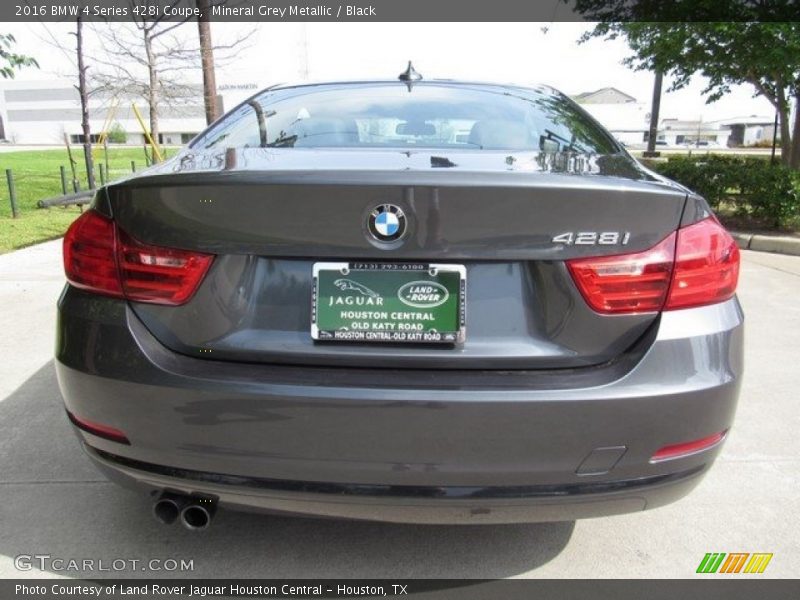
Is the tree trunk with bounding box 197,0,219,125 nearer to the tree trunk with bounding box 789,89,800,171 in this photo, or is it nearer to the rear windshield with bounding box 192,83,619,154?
the tree trunk with bounding box 789,89,800,171

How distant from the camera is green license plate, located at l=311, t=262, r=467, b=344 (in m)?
1.65

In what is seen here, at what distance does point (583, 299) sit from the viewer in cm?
167

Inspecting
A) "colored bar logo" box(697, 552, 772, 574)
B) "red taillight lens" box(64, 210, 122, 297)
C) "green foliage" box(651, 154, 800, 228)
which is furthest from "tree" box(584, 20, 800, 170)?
"red taillight lens" box(64, 210, 122, 297)

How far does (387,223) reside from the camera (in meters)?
1.62

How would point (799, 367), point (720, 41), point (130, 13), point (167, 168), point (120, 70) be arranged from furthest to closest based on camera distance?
point (120, 70) < point (130, 13) < point (720, 41) < point (799, 367) < point (167, 168)

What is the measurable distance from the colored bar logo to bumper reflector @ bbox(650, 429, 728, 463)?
2.09 feet

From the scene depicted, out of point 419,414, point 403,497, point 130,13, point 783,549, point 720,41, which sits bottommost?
point 783,549

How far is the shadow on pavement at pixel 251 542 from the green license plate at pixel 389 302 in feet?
3.13

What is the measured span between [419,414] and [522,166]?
0.77 m

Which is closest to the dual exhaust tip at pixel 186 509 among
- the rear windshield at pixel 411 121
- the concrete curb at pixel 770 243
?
the rear windshield at pixel 411 121

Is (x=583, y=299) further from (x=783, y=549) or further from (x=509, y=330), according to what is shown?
(x=783, y=549)

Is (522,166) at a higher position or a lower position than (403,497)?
higher

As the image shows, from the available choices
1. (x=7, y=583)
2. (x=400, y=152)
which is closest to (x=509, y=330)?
(x=400, y=152)

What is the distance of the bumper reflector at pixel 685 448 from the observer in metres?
1.73
